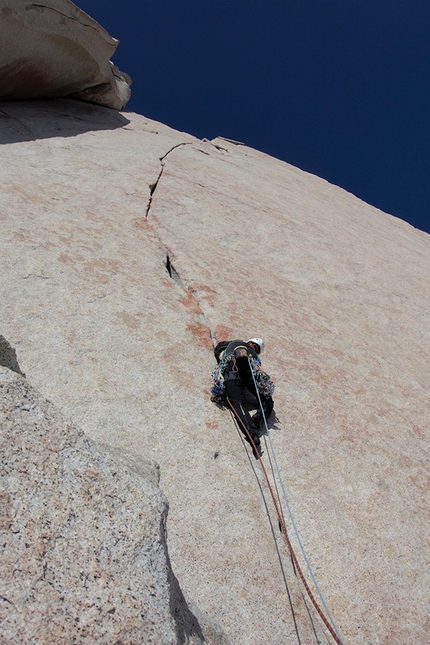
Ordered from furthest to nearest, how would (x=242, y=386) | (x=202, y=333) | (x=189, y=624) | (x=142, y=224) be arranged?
(x=142, y=224), (x=202, y=333), (x=242, y=386), (x=189, y=624)

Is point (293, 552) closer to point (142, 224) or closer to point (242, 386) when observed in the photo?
point (242, 386)

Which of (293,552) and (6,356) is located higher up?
(6,356)

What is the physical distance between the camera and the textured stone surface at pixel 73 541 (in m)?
1.53

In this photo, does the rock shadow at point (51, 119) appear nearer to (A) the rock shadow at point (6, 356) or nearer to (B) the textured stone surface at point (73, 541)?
(A) the rock shadow at point (6, 356)

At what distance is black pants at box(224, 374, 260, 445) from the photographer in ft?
14.6

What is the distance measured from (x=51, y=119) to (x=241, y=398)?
9779mm

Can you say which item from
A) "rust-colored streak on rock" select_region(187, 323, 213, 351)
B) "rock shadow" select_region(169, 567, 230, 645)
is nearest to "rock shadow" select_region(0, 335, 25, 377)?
"rock shadow" select_region(169, 567, 230, 645)

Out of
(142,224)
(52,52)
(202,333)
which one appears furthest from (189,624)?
(52,52)

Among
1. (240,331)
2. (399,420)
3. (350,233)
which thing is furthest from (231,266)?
(350,233)

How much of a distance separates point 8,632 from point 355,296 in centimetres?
751

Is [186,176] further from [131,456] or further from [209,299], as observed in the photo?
[131,456]

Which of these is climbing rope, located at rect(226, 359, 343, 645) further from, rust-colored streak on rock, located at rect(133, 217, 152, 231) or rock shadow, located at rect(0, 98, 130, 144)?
rock shadow, located at rect(0, 98, 130, 144)

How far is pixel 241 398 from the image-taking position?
464 cm

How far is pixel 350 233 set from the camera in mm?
10875
